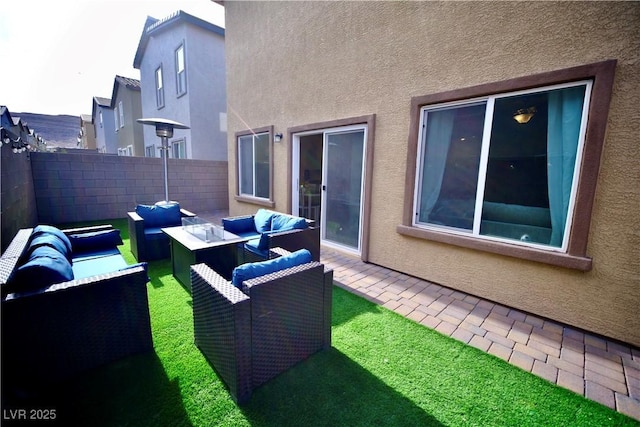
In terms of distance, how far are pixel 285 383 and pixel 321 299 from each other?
25.8 inches

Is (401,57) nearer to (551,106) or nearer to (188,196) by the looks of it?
(551,106)

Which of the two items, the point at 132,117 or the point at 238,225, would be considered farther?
the point at 132,117

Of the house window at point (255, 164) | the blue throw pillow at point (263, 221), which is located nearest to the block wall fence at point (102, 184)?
the house window at point (255, 164)

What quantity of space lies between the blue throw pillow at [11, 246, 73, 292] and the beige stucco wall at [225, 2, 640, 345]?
12.1 ft

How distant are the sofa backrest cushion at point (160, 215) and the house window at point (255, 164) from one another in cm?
210

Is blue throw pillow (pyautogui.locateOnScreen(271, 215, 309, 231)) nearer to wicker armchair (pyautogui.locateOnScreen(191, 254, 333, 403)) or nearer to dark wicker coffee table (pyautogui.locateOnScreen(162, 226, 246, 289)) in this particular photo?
dark wicker coffee table (pyautogui.locateOnScreen(162, 226, 246, 289))

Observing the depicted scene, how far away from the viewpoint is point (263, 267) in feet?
6.68

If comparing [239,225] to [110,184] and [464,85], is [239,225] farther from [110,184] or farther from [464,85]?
[110,184]

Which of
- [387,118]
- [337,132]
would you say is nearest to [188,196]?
[337,132]

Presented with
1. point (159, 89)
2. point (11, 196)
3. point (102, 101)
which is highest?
point (102, 101)

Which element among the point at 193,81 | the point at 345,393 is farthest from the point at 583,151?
the point at 193,81

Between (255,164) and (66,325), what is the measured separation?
547 centimetres

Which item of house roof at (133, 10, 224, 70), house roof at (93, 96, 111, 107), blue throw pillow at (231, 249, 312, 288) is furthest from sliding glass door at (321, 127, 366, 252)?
house roof at (93, 96, 111, 107)

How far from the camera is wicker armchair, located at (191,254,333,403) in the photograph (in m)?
1.75
